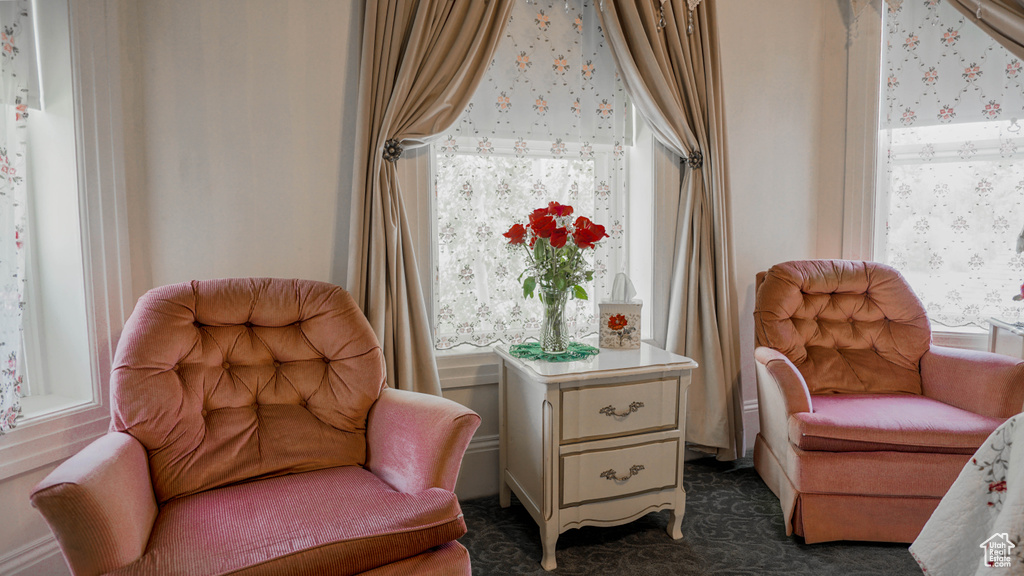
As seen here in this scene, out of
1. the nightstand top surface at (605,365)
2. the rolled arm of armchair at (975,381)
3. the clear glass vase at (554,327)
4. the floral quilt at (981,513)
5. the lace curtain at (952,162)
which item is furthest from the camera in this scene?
the lace curtain at (952,162)

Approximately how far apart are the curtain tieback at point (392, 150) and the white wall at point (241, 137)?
0.17m

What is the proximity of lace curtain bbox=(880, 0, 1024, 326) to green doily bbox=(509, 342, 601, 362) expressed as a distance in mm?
1927

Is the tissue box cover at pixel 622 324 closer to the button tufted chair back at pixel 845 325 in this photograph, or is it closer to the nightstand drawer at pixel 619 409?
the nightstand drawer at pixel 619 409

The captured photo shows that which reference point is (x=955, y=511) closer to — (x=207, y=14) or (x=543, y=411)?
(x=543, y=411)

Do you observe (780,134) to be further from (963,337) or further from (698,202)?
(963,337)

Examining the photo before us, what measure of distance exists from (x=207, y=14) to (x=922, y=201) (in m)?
3.34

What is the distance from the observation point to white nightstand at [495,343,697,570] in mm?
1863

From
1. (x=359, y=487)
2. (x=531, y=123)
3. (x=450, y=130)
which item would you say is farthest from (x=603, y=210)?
(x=359, y=487)

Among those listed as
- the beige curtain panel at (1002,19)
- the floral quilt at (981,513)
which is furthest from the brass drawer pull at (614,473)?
the beige curtain panel at (1002,19)

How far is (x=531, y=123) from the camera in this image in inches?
94.0

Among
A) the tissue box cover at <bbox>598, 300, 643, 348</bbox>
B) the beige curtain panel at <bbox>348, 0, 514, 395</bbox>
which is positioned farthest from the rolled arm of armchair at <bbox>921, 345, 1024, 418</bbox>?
the beige curtain panel at <bbox>348, 0, 514, 395</bbox>

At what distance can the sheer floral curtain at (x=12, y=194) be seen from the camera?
5.04 feet

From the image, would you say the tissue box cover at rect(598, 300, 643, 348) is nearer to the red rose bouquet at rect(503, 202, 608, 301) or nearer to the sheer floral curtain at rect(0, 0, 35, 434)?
the red rose bouquet at rect(503, 202, 608, 301)

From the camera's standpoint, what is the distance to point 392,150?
2.10m
